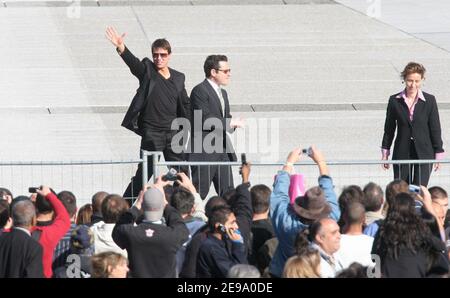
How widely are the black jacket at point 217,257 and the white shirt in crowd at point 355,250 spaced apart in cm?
68

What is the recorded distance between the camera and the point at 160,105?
1405cm

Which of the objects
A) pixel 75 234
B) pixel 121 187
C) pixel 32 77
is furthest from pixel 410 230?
pixel 32 77

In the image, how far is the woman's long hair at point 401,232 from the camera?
922 centimetres

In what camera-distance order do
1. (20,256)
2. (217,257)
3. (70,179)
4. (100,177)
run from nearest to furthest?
1. (20,256)
2. (217,257)
3. (70,179)
4. (100,177)

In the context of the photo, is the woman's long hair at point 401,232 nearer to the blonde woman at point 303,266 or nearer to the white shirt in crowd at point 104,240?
the blonde woman at point 303,266

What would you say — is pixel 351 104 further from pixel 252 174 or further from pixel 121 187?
pixel 121 187

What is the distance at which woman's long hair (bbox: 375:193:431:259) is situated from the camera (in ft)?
30.2

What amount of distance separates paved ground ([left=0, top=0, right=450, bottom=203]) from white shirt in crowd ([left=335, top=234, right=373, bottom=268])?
4554 millimetres

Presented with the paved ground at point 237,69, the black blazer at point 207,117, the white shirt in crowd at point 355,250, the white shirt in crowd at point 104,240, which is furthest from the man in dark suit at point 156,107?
the white shirt in crowd at point 355,250

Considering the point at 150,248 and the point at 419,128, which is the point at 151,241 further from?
the point at 419,128

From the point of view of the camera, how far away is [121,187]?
14.8 m

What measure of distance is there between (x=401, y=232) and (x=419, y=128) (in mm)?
4870

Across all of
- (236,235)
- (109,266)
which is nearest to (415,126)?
(236,235)
